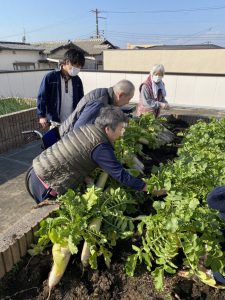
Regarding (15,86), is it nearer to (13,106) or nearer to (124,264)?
(13,106)

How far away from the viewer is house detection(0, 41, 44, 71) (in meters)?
A: 24.8

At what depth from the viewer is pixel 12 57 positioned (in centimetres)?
2552

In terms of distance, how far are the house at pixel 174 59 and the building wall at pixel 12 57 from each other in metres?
9.81

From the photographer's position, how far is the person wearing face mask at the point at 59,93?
4.03 meters

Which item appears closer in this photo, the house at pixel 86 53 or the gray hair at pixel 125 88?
the gray hair at pixel 125 88

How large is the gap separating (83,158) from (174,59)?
1779 cm

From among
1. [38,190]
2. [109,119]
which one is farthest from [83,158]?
[38,190]

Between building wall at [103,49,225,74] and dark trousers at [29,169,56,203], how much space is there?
55.8ft

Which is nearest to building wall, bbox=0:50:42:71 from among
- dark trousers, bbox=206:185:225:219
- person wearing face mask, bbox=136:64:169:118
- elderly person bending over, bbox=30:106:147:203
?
person wearing face mask, bbox=136:64:169:118

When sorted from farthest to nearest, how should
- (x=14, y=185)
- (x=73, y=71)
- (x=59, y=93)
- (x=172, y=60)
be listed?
(x=172, y=60) → (x=14, y=185) → (x=59, y=93) → (x=73, y=71)

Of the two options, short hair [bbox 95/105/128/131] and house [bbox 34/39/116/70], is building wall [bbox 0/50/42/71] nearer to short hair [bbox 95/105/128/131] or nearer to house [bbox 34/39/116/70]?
house [bbox 34/39/116/70]

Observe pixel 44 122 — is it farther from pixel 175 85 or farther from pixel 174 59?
pixel 174 59

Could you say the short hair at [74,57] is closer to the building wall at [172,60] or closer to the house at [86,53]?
the building wall at [172,60]

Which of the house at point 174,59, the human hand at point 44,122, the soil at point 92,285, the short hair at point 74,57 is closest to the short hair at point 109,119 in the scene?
the soil at point 92,285
